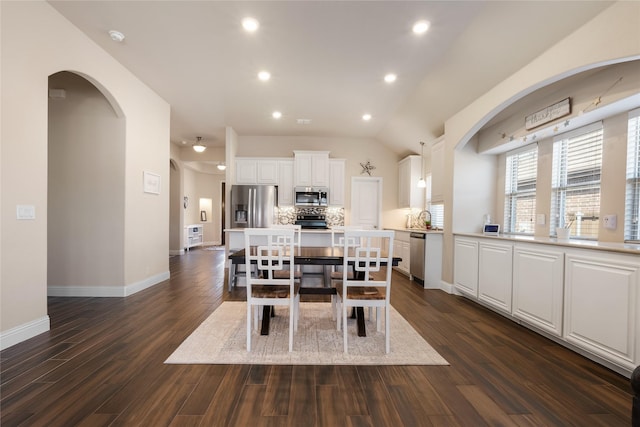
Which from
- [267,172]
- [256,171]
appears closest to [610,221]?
[267,172]

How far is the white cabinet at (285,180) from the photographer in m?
6.69

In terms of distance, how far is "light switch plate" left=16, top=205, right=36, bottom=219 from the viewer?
2385 mm

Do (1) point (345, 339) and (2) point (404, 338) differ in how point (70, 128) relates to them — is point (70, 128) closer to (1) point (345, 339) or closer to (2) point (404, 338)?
(1) point (345, 339)

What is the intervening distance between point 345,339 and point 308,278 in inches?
81.2

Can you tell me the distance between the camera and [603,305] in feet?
6.88

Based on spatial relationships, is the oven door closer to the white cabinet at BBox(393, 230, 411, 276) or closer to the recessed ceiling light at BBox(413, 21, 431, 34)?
the white cabinet at BBox(393, 230, 411, 276)

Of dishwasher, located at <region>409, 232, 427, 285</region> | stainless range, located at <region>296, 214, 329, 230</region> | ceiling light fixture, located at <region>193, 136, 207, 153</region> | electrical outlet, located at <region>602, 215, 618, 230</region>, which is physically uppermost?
ceiling light fixture, located at <region>193, 136, 207, 153</region>

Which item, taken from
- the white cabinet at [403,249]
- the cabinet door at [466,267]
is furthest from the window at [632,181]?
the white cabinet at [403,249]

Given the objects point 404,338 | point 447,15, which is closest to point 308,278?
point 404,338

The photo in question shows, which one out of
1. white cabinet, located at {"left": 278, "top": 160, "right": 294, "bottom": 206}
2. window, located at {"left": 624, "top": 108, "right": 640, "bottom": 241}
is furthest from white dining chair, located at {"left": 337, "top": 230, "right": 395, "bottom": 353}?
white cabinet, located at {"left": 278, "top": 160, "right": 294, "bottom": 206}

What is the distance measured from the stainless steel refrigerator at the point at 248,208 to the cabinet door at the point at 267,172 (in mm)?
406

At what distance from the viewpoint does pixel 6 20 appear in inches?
89.0

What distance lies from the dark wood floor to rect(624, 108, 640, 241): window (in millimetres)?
1275

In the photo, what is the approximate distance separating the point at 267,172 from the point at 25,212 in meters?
4.55
